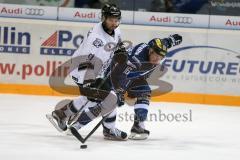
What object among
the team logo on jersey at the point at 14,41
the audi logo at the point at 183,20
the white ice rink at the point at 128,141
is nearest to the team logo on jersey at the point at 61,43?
the team logo on jersey at the point at 14,41

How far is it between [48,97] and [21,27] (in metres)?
1.02

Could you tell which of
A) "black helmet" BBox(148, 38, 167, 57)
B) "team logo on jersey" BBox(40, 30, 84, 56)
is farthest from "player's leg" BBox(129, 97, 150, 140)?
"team logo on jersey" BBox(40, 30, 84, 56)

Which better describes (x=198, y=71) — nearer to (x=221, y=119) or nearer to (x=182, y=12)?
(x=182, y=12)

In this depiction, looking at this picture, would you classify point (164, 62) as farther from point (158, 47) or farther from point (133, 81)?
point (158, 47)

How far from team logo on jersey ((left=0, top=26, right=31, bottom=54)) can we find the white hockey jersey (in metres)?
2.99

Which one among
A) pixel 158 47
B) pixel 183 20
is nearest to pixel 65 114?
pixel 158 47

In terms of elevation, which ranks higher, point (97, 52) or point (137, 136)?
point (97, 52)

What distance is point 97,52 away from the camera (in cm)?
462

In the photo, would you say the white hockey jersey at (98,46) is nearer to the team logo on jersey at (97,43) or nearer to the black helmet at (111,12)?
the team logo on jersey at (97,43)

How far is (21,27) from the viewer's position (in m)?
7.71

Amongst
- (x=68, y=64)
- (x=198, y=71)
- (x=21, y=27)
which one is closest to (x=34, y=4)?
(x=21, y=27)

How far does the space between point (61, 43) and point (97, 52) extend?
10.4 ft

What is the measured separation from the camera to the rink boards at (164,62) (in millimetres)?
7598

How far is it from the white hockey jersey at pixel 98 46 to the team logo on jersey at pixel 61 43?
2908mm
